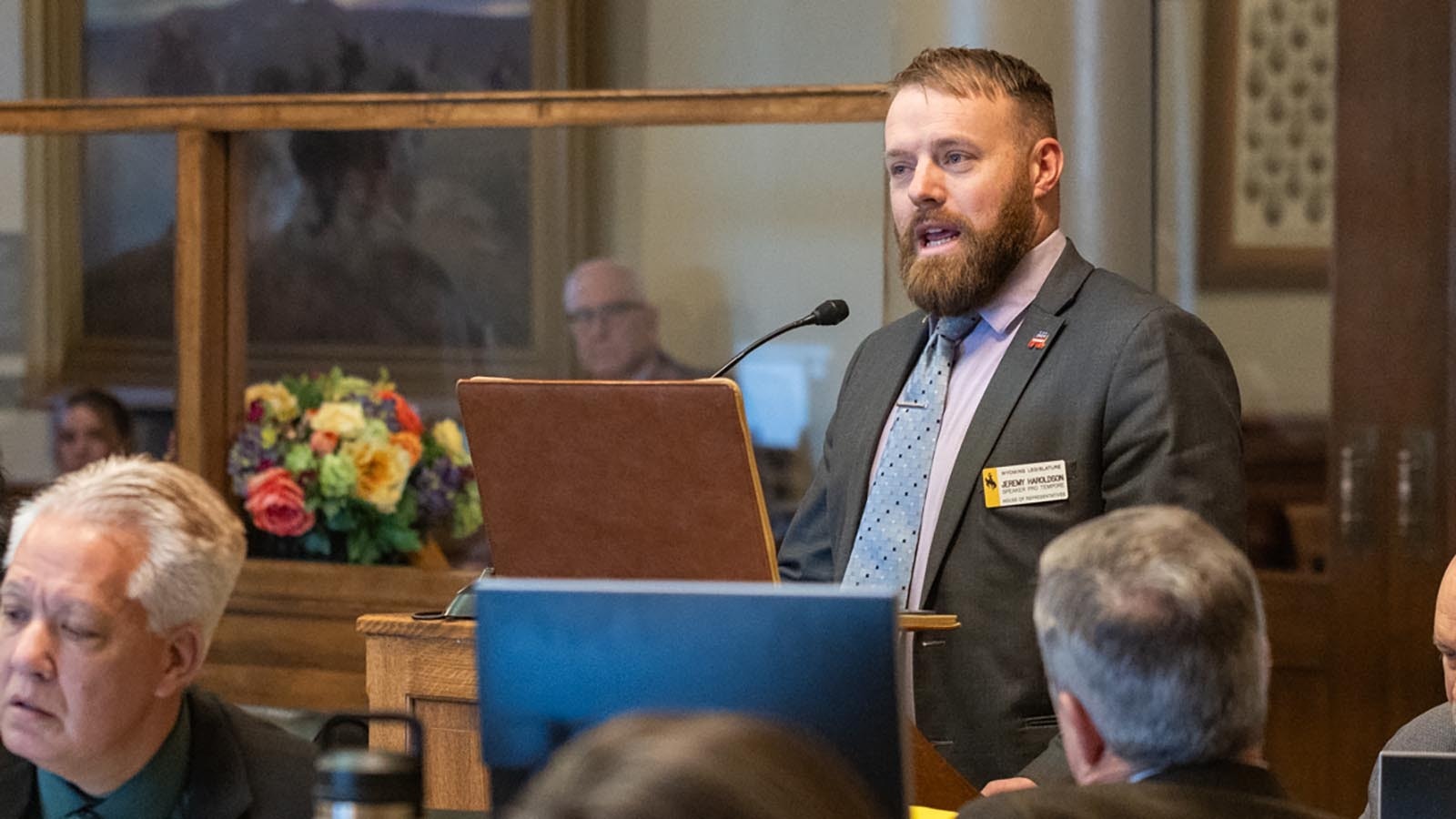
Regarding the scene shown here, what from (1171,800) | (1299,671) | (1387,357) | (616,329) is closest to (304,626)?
(616,329)

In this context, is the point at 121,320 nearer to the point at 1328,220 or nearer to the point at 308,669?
the point at 308,669

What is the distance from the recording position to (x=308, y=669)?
444 cm

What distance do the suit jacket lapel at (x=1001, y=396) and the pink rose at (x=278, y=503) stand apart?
2058 millimetres

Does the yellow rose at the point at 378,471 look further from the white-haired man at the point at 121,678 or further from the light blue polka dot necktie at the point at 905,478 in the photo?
the white-haired man at the point at 121,678

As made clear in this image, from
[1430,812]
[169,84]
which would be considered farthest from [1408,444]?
[169,84]

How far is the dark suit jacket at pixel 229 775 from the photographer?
207cm

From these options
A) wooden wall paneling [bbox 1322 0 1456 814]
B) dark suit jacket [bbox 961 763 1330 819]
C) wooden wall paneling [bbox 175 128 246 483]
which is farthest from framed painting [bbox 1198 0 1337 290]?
dark suit jacket [bbox 961 763 1330 819]

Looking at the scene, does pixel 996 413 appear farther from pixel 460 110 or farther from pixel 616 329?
pixel 616 329

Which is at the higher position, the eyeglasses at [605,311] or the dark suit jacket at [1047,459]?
the eyeglasses at [605,311]

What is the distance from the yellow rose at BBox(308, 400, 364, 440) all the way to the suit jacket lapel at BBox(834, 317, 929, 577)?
1.69m

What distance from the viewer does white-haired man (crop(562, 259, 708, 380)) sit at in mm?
4879

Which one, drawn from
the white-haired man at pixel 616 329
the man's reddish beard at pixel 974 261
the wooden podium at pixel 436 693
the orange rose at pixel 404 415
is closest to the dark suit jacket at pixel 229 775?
the wooden podium at pixel 436 693

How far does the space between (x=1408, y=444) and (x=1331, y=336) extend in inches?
11.9

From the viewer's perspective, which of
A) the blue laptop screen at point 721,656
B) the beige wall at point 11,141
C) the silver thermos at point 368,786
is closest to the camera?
the silver thermos at point 368,786
